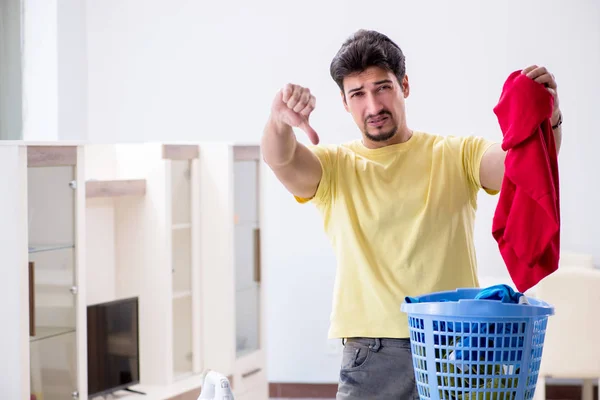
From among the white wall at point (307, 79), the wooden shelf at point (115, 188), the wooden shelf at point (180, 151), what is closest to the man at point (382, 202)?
the wooden shelf at point (115, 188)

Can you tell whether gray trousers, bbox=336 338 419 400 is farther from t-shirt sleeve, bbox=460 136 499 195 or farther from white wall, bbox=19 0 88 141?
white wall, bbox=19 0 88 141

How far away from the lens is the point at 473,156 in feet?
6.45

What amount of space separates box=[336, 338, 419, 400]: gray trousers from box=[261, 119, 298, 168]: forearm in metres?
0.43

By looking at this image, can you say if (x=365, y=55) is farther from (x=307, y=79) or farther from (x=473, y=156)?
(x=307, y=79)

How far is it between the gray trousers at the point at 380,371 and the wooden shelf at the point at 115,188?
7.15ft

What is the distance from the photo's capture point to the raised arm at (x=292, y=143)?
173cm

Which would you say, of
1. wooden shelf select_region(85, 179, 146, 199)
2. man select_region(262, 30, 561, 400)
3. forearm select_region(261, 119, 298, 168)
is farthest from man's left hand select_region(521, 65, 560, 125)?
wooden shelf select_region(85, 179, 146, 199)

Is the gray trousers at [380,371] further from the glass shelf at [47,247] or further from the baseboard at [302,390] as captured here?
the baseboard at [302,390]

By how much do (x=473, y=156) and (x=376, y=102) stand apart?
249 mm

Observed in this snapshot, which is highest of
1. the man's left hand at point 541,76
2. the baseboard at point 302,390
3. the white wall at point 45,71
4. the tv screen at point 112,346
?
the white wall at point 45,71

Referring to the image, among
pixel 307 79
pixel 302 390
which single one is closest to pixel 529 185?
pixel 307 79

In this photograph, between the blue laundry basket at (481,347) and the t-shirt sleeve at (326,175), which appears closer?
the blue laundry basket at (481,347)

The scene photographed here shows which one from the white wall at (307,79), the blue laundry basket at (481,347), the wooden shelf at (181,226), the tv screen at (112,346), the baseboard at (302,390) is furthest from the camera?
the baseboard at (302,390)

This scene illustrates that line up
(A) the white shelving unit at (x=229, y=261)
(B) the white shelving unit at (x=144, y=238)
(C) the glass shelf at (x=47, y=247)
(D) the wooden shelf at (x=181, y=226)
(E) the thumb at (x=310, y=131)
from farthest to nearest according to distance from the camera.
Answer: (A) the white shelving unit at (x=229, y=261), (D) the wooden shelf at (x=181, y=226), (B) the white shelving unit at (x=144, y=238), (C) the glass shelf at (x=47, y=247), (E) the thumb at (x=310, y=131)
